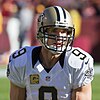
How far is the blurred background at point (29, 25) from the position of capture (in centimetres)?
1344

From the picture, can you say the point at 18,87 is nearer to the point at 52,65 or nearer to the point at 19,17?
the point at 52,65

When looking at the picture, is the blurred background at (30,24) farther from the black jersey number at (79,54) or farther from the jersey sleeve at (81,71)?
the jersey sleeve at (81,71)

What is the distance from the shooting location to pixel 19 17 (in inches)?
536

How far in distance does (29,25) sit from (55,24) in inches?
384

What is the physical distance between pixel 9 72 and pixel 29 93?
0.69ft

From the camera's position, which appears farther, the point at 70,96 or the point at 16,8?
the point at 16,8

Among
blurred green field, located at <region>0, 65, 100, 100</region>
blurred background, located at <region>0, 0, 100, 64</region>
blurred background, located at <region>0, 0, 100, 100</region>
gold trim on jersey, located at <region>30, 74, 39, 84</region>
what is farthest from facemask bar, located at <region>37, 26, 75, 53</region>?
blurred background, located at <region>0, 0, 100, 64</region>

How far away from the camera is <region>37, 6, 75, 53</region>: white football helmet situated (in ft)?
12.9

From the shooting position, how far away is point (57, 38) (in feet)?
12.9

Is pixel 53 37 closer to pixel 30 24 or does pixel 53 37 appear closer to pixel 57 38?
pixel 57 38

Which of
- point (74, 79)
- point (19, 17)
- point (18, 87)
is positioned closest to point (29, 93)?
point (18, 87)

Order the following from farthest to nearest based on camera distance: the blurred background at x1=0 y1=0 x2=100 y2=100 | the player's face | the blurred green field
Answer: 1. the blurred background at x1=0 y1=0 x2=100 y2=100
2. the blurred green field
3. the player's face

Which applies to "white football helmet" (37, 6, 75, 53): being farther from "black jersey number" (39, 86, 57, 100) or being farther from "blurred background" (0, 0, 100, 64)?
"blurred background" (0, 0, 100, 64)

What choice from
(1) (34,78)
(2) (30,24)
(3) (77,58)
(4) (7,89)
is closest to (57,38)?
(3) (77,58)
